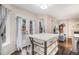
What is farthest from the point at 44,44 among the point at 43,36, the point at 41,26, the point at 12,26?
the point at 12,26

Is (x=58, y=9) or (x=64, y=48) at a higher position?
(x=58, y=9)

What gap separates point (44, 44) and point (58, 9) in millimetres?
645

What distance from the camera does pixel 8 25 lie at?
4.84 ft

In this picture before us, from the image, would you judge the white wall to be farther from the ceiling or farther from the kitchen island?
the kitchen island

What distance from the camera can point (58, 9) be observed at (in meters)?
1.51

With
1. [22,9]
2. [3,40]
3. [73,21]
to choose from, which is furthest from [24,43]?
[73,21]

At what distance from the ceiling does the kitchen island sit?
403 millimetres

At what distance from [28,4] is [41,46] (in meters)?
0.75

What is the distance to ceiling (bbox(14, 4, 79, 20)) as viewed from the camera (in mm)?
1481

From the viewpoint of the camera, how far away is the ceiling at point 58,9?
1.48m

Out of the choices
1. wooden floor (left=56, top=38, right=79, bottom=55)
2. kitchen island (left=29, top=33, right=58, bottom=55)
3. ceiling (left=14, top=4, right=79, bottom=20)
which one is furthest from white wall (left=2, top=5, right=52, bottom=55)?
wooden floor (left=56, top=38, right=79, bottom=55)

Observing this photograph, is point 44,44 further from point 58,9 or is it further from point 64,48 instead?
point 58,9

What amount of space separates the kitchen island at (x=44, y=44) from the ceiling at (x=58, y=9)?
0.40m
